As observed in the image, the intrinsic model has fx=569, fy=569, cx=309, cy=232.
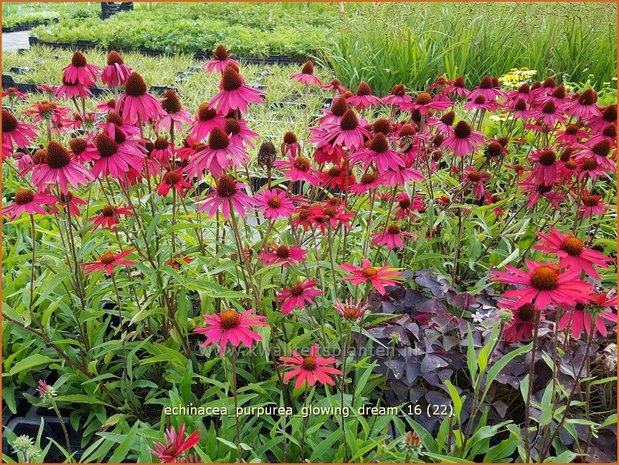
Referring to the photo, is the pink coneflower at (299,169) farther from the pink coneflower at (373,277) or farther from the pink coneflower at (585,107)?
the pink coneflower at (585,107)

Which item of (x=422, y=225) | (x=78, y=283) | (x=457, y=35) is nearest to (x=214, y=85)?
(x=457, y=35)

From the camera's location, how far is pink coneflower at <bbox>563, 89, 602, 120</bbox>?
1.47 meters

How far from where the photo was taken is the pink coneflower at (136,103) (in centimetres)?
113

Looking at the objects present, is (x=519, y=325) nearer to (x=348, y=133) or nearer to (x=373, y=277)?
(x=373, y=277)

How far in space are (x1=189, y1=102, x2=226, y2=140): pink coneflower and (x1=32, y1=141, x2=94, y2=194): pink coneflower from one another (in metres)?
0.22

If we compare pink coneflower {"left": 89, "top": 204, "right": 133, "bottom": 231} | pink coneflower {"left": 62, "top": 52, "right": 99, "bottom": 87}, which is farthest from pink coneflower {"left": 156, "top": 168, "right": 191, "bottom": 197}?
pink coneflower {"left": 62, "top": 52, "right": 99, "bottom": 87}

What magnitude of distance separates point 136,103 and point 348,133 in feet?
1.44

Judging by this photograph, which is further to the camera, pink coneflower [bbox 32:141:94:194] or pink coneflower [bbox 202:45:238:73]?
pink coneflower [bbox 202:45:238:73]

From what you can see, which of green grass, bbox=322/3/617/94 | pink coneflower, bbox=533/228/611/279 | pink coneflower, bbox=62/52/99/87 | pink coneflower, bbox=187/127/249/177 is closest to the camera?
pink coneflower, bbox=533/228/611/279

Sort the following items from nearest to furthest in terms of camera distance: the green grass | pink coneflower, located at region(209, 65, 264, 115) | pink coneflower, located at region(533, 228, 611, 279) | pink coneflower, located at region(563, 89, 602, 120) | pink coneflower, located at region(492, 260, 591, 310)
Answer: pink coneflower, located at region(492, 260, 591, 310)
pink coneflower, located at region(533, 228, 611, 279)
pink coneflower, located at region(209, 65, 264, 115)
pink coneflower, located at region(563, 89, 602, 120)
the green grass

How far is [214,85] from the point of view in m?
3.78

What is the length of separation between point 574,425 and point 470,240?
63 centimetres

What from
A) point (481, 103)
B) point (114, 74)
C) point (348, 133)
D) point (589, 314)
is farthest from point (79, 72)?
point (589, 314)

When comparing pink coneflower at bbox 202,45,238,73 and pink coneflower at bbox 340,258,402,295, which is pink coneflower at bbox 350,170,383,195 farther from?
pink coneflower at bbox 202,45,238,73
